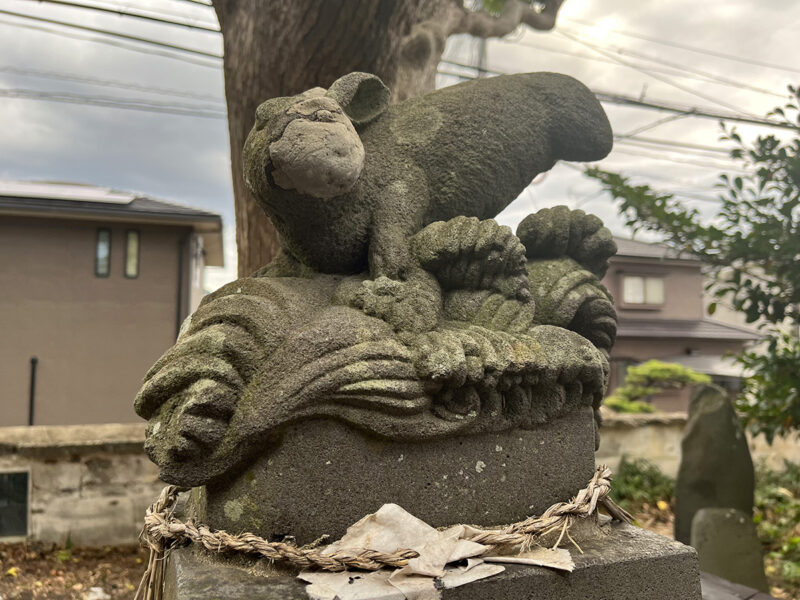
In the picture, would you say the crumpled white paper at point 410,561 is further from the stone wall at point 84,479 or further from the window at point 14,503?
the window at point 14,503

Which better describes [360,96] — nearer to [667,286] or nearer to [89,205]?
[89,205]

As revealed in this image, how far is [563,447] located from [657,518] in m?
4.71

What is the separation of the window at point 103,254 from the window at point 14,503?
369 centimetres

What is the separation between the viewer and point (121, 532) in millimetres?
4156

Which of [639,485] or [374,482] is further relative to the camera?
[639,485]

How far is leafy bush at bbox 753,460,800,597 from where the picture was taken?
4113 mm

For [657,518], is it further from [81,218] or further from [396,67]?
[81,218]

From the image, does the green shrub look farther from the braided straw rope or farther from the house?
the braided straw rope

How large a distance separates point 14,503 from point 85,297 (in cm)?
368

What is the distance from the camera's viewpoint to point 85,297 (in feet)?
23.5

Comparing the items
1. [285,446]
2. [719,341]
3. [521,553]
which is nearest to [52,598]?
[285,446]

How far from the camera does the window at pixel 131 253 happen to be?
7254mm

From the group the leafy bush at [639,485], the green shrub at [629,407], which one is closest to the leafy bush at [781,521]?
the leafy bush at [639,485]

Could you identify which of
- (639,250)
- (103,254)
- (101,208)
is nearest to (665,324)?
(639,250)
